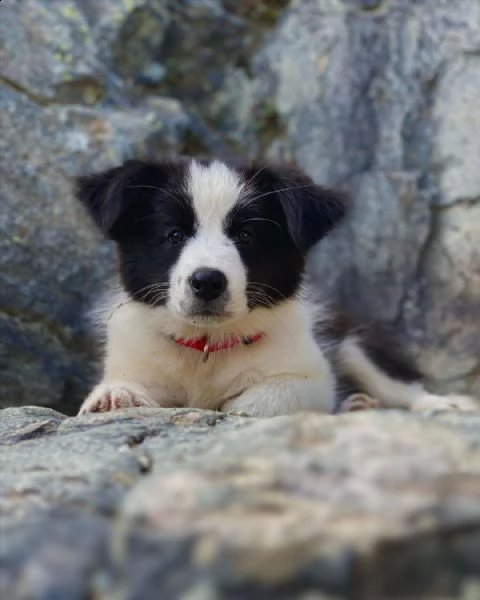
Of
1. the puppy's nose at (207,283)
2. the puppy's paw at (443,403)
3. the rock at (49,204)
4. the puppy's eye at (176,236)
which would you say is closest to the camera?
the puppy's nose at (207,283)

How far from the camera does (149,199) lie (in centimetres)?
390

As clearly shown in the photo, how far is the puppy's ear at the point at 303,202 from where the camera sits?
379cm

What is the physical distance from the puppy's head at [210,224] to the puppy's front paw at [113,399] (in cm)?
38

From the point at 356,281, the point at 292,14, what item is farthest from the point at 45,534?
the point at 292,14

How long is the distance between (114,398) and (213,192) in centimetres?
98

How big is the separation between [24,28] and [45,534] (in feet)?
13.8

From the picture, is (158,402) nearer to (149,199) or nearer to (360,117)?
(149,199)

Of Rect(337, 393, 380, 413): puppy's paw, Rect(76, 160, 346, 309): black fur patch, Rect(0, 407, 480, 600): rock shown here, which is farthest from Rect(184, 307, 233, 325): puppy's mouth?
Rect(0, 407, 480, 600): rock

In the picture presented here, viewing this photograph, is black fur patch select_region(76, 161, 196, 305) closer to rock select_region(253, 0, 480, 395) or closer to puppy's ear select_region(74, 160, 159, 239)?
puppy's ear select_region(74, 160, 159, 239)

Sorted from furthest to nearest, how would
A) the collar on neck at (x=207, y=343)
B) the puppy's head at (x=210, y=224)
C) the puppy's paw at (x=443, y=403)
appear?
the puppy's paw at (x=443, y=403)
the collar on neck at (x=207, y=343)
the puppy's head at (x=210, y=224)

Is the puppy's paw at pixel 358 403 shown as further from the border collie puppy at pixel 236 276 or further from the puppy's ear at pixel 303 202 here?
the puppy's ear at pixel 303 202

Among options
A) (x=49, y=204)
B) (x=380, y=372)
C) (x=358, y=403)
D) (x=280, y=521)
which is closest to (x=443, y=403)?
(x=358, y=403)

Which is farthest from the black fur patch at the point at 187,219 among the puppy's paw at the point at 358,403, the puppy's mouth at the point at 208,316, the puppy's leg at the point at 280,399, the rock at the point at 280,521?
the rock at the point at 280,521

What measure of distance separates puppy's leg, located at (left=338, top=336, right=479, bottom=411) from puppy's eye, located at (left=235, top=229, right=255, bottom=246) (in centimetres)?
133
